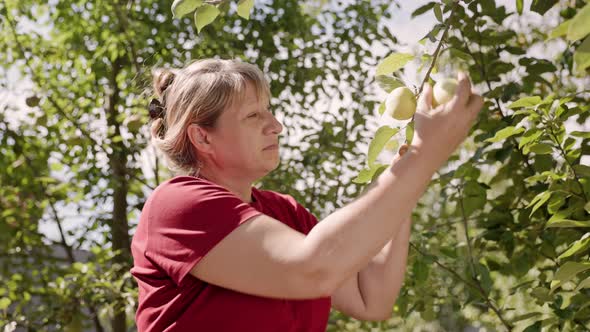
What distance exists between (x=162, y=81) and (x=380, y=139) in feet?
1.76

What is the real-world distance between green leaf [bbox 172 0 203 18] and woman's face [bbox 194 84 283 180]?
0.17 metres

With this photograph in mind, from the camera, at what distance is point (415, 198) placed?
1193mm

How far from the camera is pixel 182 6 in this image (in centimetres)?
148

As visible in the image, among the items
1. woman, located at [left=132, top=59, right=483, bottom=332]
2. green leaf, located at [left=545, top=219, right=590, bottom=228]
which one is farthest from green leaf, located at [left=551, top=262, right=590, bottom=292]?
woman, located at [left=132, top=59, right=483, bottom=332]

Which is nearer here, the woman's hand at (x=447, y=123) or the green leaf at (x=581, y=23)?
the green leaf at (x=581, y=23)

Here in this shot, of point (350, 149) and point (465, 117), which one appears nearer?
point (465, 117)

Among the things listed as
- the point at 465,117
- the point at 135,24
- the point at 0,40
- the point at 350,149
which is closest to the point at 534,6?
the point at 465,117

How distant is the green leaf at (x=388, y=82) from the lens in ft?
4.45

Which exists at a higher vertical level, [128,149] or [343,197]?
[128,149]

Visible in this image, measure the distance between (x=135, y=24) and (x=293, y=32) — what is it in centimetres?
77

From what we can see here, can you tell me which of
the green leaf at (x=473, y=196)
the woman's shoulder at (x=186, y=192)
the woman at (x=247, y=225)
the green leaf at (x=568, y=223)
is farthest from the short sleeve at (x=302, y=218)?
the green leaf at (x=473, y=196)

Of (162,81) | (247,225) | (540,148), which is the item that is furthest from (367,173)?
(540,148)

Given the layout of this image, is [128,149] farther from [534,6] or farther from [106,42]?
[534,6]

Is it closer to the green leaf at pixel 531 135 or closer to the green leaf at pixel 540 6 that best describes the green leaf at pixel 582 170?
the green leaf at pixel 531 135
